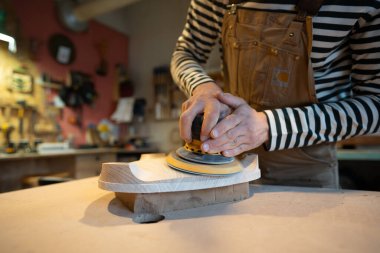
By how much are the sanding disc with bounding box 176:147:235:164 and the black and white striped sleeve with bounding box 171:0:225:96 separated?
0.86ft

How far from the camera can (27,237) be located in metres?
0.37

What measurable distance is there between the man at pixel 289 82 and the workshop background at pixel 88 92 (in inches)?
33.3

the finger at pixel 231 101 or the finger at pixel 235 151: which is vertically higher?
the finger at pixel 231 101

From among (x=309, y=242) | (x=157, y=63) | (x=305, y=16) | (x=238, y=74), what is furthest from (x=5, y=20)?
(x=309, y=242)

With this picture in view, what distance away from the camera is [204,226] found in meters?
0.41

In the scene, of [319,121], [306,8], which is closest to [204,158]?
[319,121]

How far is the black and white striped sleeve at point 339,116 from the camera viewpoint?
0.61 metres

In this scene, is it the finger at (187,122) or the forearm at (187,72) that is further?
the forearm at (187,72)

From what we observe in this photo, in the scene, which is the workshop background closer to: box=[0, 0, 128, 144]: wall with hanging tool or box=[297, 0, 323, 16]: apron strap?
box=[0, 0, 128, 144]: wall with hanging tool

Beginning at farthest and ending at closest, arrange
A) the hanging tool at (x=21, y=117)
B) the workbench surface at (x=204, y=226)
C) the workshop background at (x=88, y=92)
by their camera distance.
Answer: the hanging tool at (x=21, y=117) < the workshop background at (x=88, y=92) < the workbench surface at (x=204, y=226)

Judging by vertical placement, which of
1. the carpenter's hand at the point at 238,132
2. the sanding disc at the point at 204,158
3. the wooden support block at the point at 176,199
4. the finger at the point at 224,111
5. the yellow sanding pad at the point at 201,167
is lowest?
the wooden support block at the point at 176,199

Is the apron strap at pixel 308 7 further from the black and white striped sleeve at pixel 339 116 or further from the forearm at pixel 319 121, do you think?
the forearm at pixel 319 121

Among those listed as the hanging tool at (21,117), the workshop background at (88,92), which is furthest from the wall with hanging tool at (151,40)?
the hanging tool at (21,117)

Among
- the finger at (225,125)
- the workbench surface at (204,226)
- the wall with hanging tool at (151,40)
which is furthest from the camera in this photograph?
the wall with hanging tool at (151,40)
